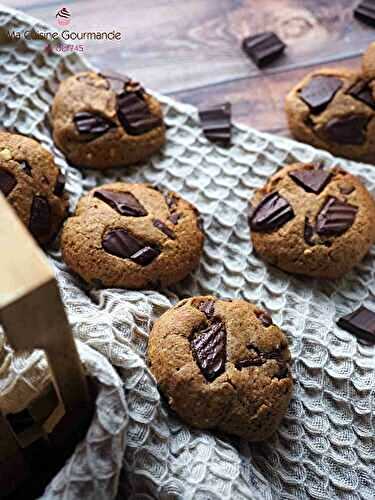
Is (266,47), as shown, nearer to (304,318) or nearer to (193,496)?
(304,318)

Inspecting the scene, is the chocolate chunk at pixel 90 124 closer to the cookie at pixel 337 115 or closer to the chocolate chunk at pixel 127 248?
the chocolate chunk at pixel 127 248

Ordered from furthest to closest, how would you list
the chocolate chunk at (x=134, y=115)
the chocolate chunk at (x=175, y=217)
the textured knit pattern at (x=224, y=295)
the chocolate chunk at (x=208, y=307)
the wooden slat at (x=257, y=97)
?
1. the wooden slat at (x=257, y=97)
2. the chocolate chunk at (x=134, y=115)
3. the chocolate chunk at (x=175, y=217)
4. the chocolate chunk at (x=208, y=307)
5. the textured knit pattern at (x=224, y=295)

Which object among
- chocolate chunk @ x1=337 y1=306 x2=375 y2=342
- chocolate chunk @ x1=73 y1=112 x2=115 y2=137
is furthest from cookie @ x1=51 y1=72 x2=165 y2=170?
chocolate chunk @ x1=337 y1=306 x2=375 y2=342

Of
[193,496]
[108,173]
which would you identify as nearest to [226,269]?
[108,173]

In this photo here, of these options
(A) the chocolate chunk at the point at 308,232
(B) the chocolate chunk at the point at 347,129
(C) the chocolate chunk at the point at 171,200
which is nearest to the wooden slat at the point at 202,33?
(B) the chocolate chunk at the point at 347,129

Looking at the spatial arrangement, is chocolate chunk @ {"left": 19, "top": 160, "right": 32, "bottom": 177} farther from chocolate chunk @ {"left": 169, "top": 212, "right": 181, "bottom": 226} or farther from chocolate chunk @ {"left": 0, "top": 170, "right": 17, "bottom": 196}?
chocolate chunk @ {"left": 169, "top": 212, "right": 181, "bottom": 226}

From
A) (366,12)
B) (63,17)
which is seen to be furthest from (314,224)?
(63,17)

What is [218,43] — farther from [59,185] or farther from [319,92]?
[59,185]
